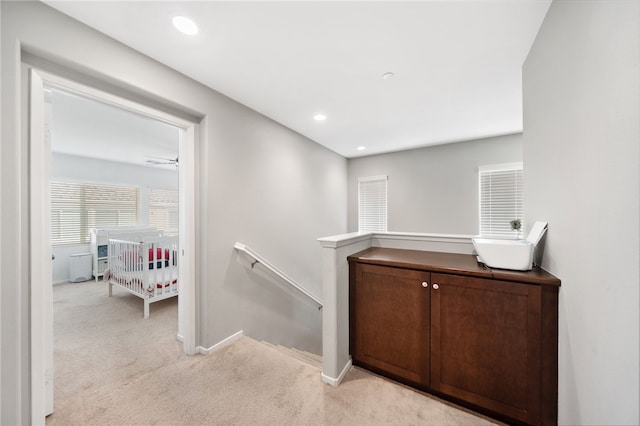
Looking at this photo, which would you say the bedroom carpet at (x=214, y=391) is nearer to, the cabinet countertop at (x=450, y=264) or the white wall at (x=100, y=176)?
the cabinet countertop at (x=450, y=264)

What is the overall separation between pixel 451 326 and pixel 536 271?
616 mm

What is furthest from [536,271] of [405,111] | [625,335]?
[405,111]

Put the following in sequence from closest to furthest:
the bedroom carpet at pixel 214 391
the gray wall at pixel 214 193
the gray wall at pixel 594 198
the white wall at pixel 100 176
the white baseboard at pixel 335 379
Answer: the gray wall at pixel 594 198 < the gray wall at pixel 214 193 < the bedroom carpet at pixel 214 391 < the white baseboard at pixel 335 379 < the white wall at pixel 100 176

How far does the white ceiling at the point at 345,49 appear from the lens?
1437mm

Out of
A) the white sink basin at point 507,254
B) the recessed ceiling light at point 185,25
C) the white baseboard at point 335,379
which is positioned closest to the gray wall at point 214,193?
the recessed ceiling light at point 185,25

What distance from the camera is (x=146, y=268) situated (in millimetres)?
3305

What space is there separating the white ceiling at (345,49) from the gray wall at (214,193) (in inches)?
6.8

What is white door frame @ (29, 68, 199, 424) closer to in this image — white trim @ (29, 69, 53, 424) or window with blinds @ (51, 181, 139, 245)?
white trim @ (29, 69, 53, 424)

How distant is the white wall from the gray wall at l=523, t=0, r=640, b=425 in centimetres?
747

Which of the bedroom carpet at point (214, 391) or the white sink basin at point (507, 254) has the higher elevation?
the white sink basin at point (507, 254)

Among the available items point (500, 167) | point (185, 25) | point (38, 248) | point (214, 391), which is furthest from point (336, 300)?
point (500, 167)

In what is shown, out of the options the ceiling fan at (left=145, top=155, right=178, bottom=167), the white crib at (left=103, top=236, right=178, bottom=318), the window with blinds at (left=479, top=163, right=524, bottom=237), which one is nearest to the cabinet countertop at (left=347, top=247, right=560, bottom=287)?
the window with blinds at (left=479, top=163, right=524, bottom=237)

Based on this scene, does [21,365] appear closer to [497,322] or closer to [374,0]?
[497,322]

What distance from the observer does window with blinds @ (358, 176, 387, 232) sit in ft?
15.9
